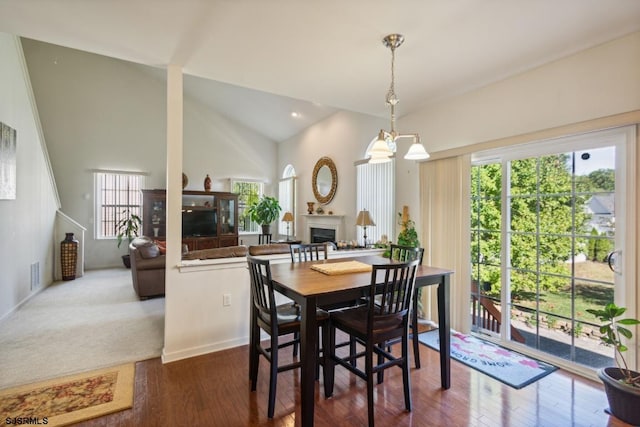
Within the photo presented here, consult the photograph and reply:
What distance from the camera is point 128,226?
734 cm

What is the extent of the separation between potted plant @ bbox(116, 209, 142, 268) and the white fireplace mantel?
13.2ft

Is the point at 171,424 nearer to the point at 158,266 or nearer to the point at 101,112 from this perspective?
the point at 158,266

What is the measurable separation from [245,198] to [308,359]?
7153mm

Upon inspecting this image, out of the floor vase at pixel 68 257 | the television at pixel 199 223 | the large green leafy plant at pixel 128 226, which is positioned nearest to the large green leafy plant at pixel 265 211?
the television at pixel 199 223

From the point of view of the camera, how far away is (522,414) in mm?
2107

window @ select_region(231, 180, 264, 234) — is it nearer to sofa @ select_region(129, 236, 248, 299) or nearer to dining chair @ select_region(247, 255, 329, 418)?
sofa @ select_region(129, 236, 248, 299)

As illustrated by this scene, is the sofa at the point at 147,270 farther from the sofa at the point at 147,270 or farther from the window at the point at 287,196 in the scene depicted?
the window at the point at 287,196

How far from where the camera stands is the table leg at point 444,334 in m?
2.42

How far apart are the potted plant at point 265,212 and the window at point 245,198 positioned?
602mm

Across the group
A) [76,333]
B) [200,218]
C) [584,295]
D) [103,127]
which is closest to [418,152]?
[584,295]

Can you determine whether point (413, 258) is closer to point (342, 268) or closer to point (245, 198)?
point (342, 268)

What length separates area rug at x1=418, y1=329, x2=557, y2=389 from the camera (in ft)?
8.45

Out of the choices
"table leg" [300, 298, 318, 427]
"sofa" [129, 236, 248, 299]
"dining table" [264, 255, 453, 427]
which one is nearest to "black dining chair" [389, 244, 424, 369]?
"dining table" [264, 255, 453, 427]

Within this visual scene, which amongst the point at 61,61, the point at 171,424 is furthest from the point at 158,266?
the point at 61,61
